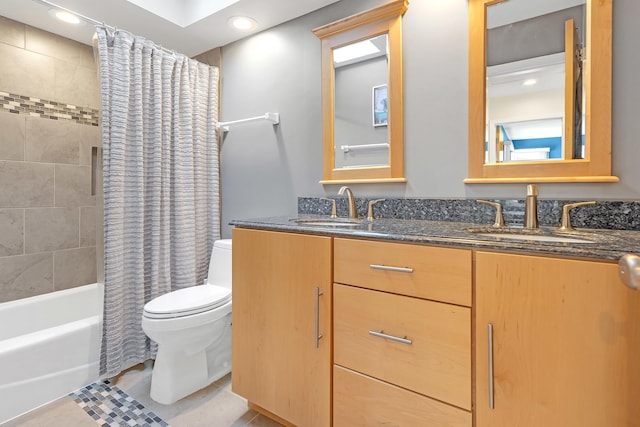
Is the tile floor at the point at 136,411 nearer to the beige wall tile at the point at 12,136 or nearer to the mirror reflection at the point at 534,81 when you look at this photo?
the beige wall tile at the point at 12,136

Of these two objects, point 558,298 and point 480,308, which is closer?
point 558,298

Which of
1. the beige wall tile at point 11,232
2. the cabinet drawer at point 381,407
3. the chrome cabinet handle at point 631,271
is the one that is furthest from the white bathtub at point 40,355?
the chrome cabinet handle at point 631,271

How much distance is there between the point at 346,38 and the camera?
1790 mm

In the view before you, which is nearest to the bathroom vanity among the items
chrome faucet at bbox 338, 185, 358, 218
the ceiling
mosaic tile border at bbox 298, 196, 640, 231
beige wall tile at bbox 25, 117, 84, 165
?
mosaic tile border at bbox 298, 196, 640, 231

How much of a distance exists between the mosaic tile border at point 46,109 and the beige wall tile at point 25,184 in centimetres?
33

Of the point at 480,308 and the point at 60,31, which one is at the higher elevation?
the point at 60,31

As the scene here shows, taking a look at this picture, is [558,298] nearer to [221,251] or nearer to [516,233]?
[516,233]

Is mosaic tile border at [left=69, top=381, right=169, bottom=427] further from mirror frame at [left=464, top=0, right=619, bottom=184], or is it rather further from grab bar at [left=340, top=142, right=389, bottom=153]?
mirror frame at [left=464, top=0, right=619, bottom=184]

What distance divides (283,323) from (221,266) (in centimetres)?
82

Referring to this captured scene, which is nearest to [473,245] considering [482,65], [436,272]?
[436,272]

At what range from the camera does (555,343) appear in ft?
2.65

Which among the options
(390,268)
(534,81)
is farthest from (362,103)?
(390,268)

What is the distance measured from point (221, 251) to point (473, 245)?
1524mm

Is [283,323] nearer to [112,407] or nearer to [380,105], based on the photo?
[112,407]
